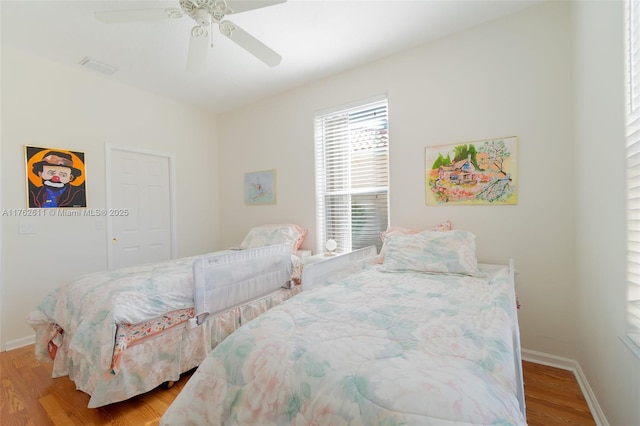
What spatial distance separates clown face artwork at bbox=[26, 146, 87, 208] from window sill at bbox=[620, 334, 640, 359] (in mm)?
4152

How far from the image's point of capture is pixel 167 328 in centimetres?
180

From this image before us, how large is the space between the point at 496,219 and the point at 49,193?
4094mm

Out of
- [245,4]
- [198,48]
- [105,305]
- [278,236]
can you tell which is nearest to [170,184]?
[278,236]

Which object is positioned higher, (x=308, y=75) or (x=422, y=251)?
(x=308, y=75)

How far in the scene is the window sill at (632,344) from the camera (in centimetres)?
101

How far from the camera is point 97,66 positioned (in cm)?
274

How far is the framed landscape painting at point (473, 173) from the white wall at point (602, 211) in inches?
15.5

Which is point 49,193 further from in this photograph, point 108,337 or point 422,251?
point 422,251

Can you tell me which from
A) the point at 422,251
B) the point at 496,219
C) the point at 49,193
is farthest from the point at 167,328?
the point at 496,219

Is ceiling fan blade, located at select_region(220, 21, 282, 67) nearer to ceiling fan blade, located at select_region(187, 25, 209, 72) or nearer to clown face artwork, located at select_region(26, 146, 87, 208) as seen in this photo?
ceiling fan blade, located at select_region(187, 25, 209, 72)

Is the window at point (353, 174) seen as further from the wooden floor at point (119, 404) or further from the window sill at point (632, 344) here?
the window sill at point (632, 344)

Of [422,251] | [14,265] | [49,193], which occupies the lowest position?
[14,265]

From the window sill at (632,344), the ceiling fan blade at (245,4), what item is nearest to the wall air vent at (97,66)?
the ceiling fan blade at (245,4)

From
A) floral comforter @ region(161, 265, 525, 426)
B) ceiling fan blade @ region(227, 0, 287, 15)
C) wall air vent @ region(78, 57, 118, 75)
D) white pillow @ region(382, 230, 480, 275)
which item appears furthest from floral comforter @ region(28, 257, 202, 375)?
wall air vent @ region(78, 57, 118, 75)
